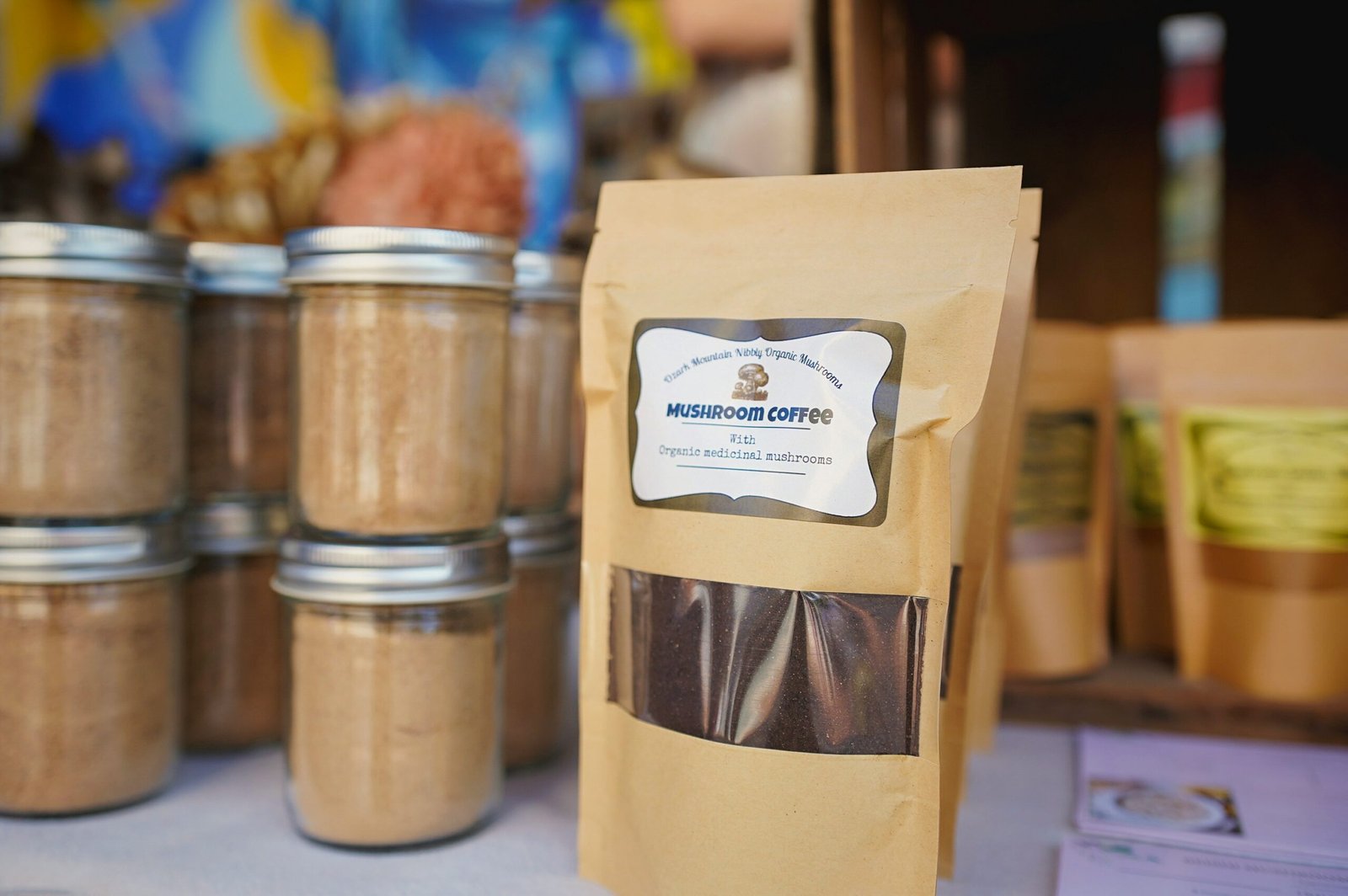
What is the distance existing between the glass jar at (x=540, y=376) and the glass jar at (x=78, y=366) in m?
0.24

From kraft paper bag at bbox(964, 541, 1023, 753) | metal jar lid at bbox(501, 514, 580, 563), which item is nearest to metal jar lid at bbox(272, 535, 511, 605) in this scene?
metal jar lid at bbox(501, 514, 580, 563)

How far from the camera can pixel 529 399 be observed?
2.52 ft

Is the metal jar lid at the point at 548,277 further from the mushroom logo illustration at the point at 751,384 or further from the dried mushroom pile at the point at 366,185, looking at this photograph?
the dried mushroom pile at the point at 366,185

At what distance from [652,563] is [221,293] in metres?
0.42

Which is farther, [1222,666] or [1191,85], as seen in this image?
[1191,85]

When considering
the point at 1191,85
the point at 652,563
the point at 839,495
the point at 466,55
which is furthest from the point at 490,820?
the point at 466,55

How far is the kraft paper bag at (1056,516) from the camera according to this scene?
0.90 meters

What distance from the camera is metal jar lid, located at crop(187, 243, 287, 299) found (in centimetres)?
76

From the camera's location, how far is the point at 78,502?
67 cm

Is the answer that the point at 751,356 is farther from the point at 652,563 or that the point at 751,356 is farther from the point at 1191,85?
the point at 1191,85

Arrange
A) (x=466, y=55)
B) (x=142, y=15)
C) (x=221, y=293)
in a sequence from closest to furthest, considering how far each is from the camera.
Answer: (x=221, y=293) < (x=466, y=55) < (x=142, y=15)

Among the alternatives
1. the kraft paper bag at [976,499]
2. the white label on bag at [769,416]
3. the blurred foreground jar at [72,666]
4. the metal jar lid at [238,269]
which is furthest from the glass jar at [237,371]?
the kraft paper bag at [976,499]

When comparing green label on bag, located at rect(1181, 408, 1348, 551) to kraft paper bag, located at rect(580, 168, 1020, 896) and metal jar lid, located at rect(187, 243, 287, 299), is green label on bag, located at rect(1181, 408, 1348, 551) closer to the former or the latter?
kraft paper bag, located at rect(580, 168, 1020, 896)

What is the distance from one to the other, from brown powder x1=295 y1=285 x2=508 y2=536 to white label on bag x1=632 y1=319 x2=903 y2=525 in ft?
0.39
